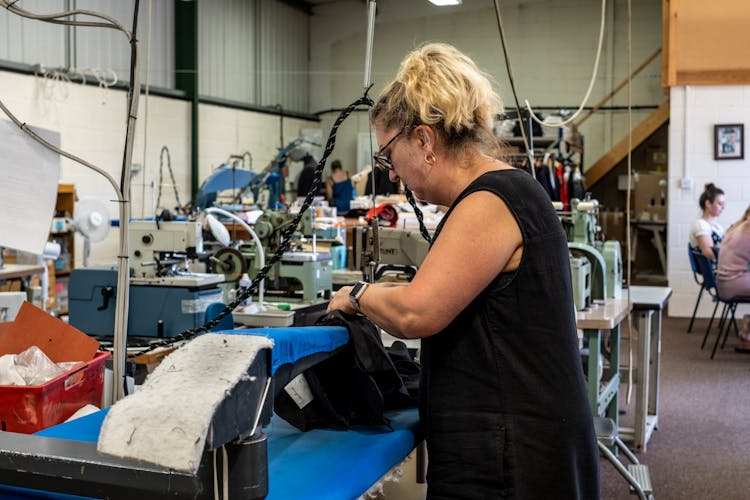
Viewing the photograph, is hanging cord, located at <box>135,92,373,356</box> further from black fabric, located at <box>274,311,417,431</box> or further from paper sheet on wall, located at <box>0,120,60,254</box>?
paper sheet on wall, located at <box>0,120,60,254</box>

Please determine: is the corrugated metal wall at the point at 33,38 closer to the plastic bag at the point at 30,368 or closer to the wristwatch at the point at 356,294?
the plastic bag at the point at 30,368

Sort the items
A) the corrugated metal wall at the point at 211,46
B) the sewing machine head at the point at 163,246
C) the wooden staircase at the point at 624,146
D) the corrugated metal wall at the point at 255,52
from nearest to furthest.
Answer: the sewing machine head at the point at 163,246 < the corrugated metal wall at the point at 211,46 < the wooden staircase at the point at 624,146 < the corrugated metal wall at the point at 255,52

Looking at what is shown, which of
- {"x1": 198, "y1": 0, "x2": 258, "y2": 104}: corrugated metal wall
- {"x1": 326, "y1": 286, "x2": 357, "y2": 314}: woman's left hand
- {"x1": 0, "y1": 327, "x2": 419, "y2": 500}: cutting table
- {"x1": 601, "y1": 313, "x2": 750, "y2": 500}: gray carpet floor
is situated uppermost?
{"x1": 198, "y1": 0, "x2": 258, "y2": 104}: corrugated metal wall

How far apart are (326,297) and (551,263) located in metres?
2.36

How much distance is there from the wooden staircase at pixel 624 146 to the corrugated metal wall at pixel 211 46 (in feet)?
14.1

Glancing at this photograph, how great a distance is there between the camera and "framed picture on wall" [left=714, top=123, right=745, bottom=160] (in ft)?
24.7

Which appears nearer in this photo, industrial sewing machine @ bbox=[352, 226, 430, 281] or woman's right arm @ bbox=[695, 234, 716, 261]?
industrial sewing machine @ bbox=[352, 226, 430, 281]

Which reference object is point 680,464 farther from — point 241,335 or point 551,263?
point 241,335

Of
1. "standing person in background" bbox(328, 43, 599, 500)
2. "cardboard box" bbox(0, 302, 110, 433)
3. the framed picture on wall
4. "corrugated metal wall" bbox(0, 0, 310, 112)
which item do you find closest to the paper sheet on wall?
"cardboard box" bbox(0, 302, 110, 433)

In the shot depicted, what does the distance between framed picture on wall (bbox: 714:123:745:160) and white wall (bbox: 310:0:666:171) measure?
11.3 feet

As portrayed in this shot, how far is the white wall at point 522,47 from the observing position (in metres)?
11.0

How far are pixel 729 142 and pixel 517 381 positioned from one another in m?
7.09

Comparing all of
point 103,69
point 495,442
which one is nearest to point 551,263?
point 495,442

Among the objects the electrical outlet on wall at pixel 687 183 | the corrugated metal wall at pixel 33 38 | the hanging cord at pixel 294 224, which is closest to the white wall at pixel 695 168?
the electrical outlet on wall at pixel 687 183
